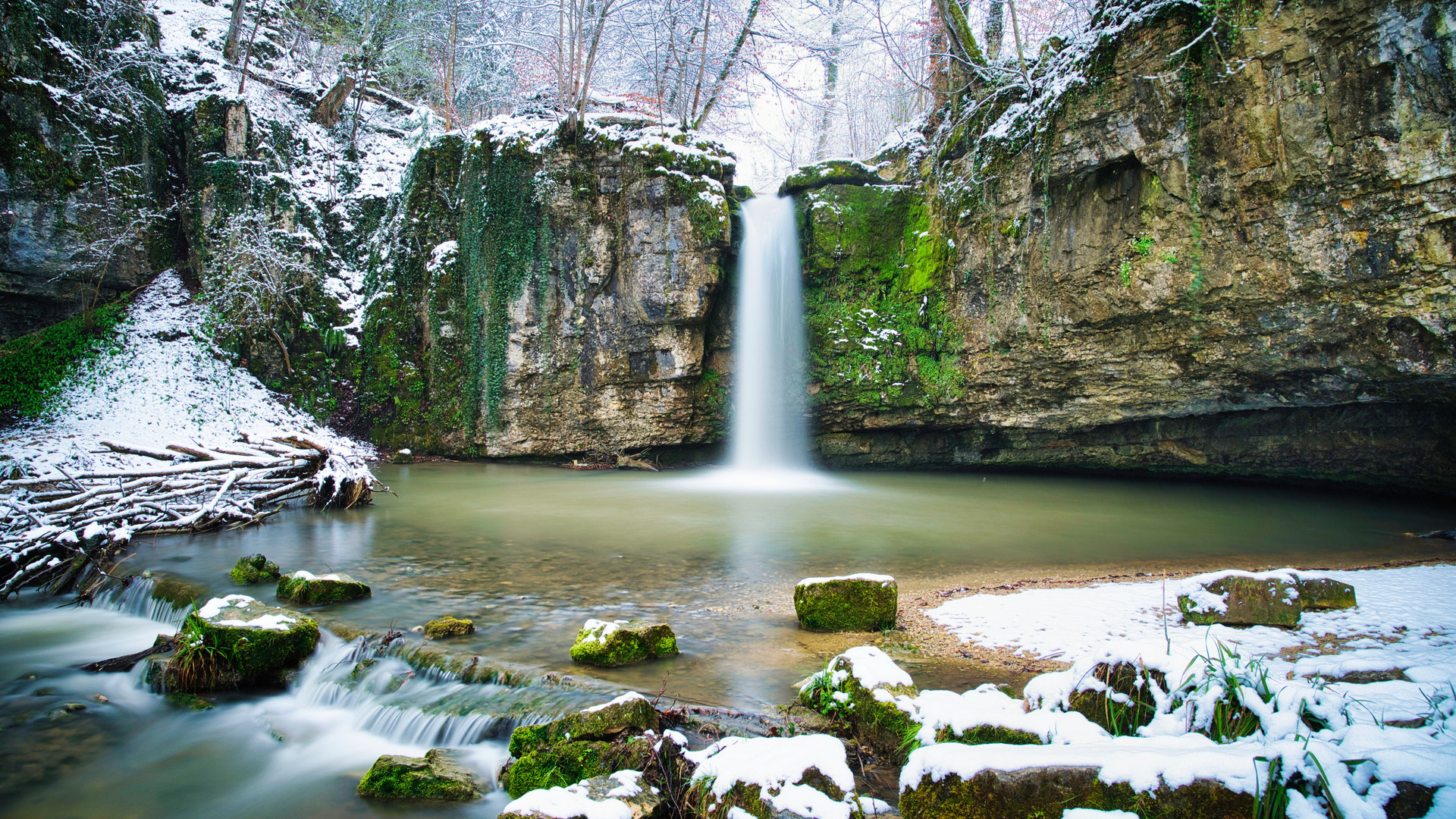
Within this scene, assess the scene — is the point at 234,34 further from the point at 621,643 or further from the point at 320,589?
the point at 621,643

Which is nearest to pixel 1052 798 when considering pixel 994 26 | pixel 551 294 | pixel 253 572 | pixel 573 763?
pixel 573 763

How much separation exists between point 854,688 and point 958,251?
38.2 ft

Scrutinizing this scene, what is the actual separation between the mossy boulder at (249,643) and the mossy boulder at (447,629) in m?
0.82

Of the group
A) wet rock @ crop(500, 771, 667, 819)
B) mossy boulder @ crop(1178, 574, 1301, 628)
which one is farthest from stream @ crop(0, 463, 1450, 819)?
mossy boulder @ crop(1178, 574, 1301, 628)

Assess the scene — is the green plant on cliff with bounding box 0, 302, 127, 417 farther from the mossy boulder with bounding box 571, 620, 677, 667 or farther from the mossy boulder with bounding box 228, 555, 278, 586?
the mossy boulder with bounding box 571, 620, 677, 667

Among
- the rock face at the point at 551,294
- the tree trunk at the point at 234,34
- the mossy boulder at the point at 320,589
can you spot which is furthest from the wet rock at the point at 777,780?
the tree trunk at the point at 234,34

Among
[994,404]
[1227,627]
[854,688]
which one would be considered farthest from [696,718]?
[994,404]

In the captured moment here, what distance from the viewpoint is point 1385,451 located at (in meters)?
11.5

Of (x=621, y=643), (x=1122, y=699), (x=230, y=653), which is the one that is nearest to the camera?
(x=1122, y=699)

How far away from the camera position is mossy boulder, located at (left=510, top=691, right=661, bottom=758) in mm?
3182

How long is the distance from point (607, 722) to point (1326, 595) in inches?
195

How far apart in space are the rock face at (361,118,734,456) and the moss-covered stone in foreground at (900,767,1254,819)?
43.1ft

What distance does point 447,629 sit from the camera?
4.80 m

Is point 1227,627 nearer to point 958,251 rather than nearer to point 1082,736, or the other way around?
point 1082,736
